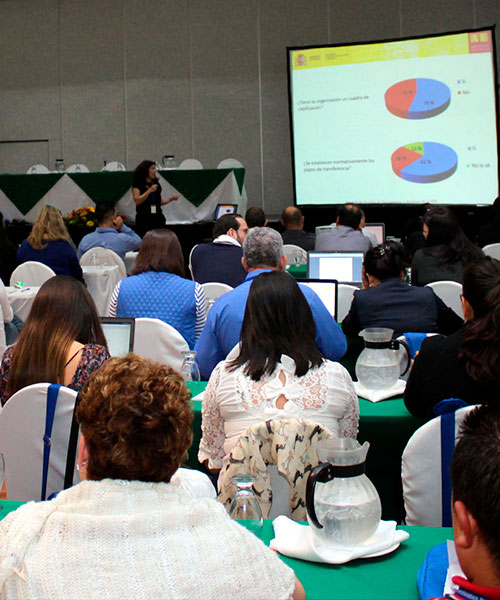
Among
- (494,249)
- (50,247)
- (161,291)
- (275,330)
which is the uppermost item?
(50,247)

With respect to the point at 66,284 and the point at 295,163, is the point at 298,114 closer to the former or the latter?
the point at 295,163

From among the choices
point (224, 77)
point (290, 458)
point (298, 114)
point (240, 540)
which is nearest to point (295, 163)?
point (298, 114)

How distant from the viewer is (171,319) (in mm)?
4250

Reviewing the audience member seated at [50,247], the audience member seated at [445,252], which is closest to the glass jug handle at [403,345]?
the audience member seated at [445,252]

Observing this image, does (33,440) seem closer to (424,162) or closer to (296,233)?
(296,233)

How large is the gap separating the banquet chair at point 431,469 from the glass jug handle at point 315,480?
0.57 meters

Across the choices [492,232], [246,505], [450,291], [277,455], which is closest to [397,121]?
[492,232]

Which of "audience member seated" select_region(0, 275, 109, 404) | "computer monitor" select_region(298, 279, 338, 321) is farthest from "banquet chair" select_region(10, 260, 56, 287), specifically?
"audience member seated" select_region(0, 275, 109, 404)

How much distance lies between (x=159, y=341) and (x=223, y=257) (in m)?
2.11

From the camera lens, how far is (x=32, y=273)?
6.48 metres

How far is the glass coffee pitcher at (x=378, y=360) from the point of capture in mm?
2895

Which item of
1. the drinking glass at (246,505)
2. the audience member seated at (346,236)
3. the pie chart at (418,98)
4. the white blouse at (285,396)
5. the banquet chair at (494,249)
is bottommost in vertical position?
the drinking glass at (246,505)

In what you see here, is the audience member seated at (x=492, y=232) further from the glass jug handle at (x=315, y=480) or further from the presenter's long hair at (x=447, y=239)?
the glass jug handle at (x=315, y=480)

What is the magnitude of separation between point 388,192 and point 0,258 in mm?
5456
